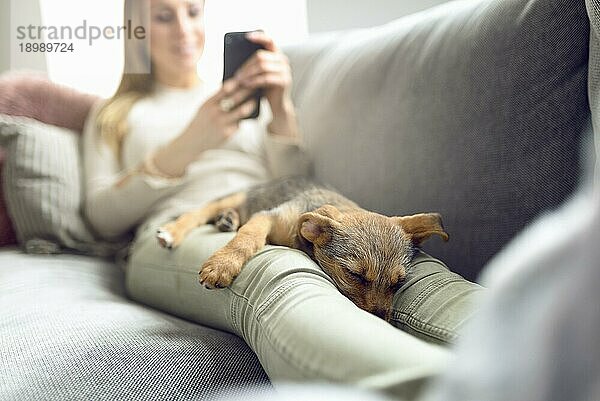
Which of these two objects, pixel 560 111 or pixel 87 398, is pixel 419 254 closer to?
pixel 560 111

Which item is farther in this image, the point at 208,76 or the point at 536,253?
the point at 208,76

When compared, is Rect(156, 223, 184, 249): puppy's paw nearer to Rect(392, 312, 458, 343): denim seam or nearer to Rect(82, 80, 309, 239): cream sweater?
Rect(82, 80, 309, 239): cream sweater

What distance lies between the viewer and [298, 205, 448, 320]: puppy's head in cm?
97

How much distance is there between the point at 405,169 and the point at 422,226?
0.74ft

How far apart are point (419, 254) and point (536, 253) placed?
56 cm

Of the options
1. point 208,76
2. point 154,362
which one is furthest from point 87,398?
point 208,76

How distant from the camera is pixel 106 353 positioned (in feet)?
3.09

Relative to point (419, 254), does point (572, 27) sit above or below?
above

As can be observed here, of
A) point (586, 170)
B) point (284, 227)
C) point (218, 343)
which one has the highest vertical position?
point (586, 170)

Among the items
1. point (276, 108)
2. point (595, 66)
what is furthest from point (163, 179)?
point (595, 66)

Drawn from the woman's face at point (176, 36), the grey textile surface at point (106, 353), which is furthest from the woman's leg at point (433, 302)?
the woman's face at point (176, 36)

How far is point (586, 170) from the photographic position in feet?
3.14

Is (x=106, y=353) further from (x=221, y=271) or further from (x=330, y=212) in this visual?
(x=330, y=212)

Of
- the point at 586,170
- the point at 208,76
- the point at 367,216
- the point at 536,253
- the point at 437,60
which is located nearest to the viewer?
the point at 536,253
